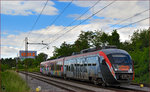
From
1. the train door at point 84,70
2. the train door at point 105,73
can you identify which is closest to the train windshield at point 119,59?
the train door at point 105,73

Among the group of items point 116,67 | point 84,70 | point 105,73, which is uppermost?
point 116,67

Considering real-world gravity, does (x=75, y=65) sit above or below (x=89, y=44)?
below

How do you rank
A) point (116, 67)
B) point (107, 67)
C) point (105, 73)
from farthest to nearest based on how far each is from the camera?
point (105, 73) < point (107, 67) < point (116, 67)

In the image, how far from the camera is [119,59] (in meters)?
17.6

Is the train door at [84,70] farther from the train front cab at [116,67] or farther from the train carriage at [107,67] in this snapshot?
the train front cab at [116,67]

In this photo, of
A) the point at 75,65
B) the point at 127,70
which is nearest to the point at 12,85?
the point at 127,70

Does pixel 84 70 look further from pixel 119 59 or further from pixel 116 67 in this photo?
pixel 116 67

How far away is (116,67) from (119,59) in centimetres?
87

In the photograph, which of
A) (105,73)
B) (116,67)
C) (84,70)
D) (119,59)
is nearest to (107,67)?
(105,73)

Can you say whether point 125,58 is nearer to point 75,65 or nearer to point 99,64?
point 99,64

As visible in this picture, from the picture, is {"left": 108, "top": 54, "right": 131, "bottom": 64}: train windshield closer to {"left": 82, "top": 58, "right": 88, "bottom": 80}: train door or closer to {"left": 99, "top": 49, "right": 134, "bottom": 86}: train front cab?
{"left": 99, "top": 49, "right": 134, "bottom": 86}: train front cab

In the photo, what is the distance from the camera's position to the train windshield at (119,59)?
1744 cm

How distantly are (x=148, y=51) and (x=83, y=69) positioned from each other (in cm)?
683

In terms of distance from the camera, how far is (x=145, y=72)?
2284cm
